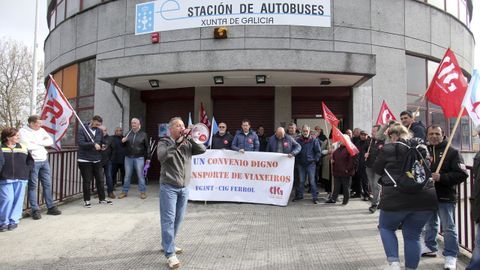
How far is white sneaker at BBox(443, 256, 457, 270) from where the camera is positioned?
432 centimetres

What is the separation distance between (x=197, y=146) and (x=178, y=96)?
7.55 m

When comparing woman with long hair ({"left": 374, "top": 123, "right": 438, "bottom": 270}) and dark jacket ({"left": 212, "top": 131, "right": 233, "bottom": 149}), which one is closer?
woman with long hair ({"left": 374, "top": 123, "right": 438, "bottom": 270})

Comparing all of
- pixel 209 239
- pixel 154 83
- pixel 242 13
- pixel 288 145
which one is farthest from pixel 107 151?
pixel 242 13

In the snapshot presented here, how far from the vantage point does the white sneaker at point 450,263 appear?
432cm

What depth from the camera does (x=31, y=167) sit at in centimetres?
656

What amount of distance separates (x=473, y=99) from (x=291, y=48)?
5977 millimetres

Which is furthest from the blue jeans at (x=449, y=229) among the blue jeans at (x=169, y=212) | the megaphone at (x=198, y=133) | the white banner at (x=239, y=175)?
the white banner at (x=239, y=175)

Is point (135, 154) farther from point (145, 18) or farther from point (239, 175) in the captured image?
point (145, 18)

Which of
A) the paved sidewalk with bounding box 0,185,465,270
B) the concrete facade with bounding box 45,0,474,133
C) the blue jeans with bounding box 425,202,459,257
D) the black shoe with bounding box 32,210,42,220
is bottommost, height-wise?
the paved sidewalk with bounding box 0,185,465,270

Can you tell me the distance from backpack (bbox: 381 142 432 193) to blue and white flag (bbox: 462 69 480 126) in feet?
4.70

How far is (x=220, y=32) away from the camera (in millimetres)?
10320

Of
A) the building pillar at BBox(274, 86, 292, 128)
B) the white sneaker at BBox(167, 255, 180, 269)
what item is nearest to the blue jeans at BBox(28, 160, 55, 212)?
the white sneaker at BBox(167, 255, 180, 269)

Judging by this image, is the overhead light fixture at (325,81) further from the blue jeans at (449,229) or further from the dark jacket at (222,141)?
the blue jeans at (449,229)

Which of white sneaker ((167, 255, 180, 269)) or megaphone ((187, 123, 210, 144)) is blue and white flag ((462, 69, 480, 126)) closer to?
megaphone ((187, 123, 210, 144))
